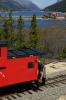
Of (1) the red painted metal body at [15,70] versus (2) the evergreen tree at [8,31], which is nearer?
(1) the red painted metal body at [15,70]

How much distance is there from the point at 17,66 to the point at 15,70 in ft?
0.78

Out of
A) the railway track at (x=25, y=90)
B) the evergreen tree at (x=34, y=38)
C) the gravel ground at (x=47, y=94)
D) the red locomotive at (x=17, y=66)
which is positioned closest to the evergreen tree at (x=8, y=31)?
the evergreen tree at (x=34, y=38)

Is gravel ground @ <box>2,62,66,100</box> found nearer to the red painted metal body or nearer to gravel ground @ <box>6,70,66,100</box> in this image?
gravel ground @ <box>6,70,66,100</box>

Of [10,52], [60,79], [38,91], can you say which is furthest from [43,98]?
[60,79]

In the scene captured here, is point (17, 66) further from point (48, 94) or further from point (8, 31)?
point (8, 31)

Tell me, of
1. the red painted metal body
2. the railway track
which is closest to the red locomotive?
the red painted metal body

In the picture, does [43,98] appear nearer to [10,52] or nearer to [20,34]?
Result: [10,52]

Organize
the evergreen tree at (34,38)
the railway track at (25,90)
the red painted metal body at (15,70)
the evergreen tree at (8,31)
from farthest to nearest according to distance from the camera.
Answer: the evergreen tree at (8,31)
the evergreen tree at (34,38)
the railway track at (25,90)
the red painted metal body at (15,70)

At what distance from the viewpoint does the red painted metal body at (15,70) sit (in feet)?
40.5

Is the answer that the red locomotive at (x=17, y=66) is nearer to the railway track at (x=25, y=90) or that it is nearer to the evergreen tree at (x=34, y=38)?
the railway track at (x=25, y=90)

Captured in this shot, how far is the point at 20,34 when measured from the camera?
37.1 meters

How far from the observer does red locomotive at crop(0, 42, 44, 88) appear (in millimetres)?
12375

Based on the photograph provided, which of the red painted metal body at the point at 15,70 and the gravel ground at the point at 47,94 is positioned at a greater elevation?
the red painted metal body at the point at 15,70

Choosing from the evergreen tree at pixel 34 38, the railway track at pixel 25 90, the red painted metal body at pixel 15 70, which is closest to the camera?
the red painted metal body at pixel 15 70
